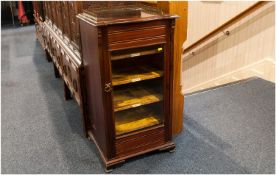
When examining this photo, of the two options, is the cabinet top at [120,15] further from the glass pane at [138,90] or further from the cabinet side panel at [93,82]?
the glass pane at [138,90]

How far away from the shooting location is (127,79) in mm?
1970

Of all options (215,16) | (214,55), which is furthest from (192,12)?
(214,55)

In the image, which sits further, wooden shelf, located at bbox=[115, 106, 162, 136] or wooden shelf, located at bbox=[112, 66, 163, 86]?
wooden shelf, located at bbox=[115, 106, 162, 136]

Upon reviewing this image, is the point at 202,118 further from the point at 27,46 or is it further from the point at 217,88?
the point at 27,46

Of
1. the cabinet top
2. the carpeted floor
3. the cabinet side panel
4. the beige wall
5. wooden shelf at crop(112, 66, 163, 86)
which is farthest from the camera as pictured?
the beige wall

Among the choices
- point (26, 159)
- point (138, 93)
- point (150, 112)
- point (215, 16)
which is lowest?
point (26, 159)

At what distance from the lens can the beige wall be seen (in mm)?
3275

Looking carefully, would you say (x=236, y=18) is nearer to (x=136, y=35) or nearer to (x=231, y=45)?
(x=231, y=45)

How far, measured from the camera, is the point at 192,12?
4105 mm

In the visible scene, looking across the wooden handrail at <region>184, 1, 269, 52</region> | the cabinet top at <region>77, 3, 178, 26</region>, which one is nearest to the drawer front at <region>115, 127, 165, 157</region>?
the cabinet top at <region>77, 3, 178, 26</region>

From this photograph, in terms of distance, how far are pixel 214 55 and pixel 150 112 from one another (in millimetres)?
1967

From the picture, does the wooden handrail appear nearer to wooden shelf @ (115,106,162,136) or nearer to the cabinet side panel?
wooden shelf @ (115,106,162,136)

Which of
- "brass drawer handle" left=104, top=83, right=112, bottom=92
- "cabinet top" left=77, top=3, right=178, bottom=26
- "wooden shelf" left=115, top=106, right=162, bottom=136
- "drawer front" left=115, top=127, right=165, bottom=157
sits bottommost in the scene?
Result: "drawer front" left=115, top=127, right=165, bottom=157

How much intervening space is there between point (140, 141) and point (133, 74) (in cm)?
48
